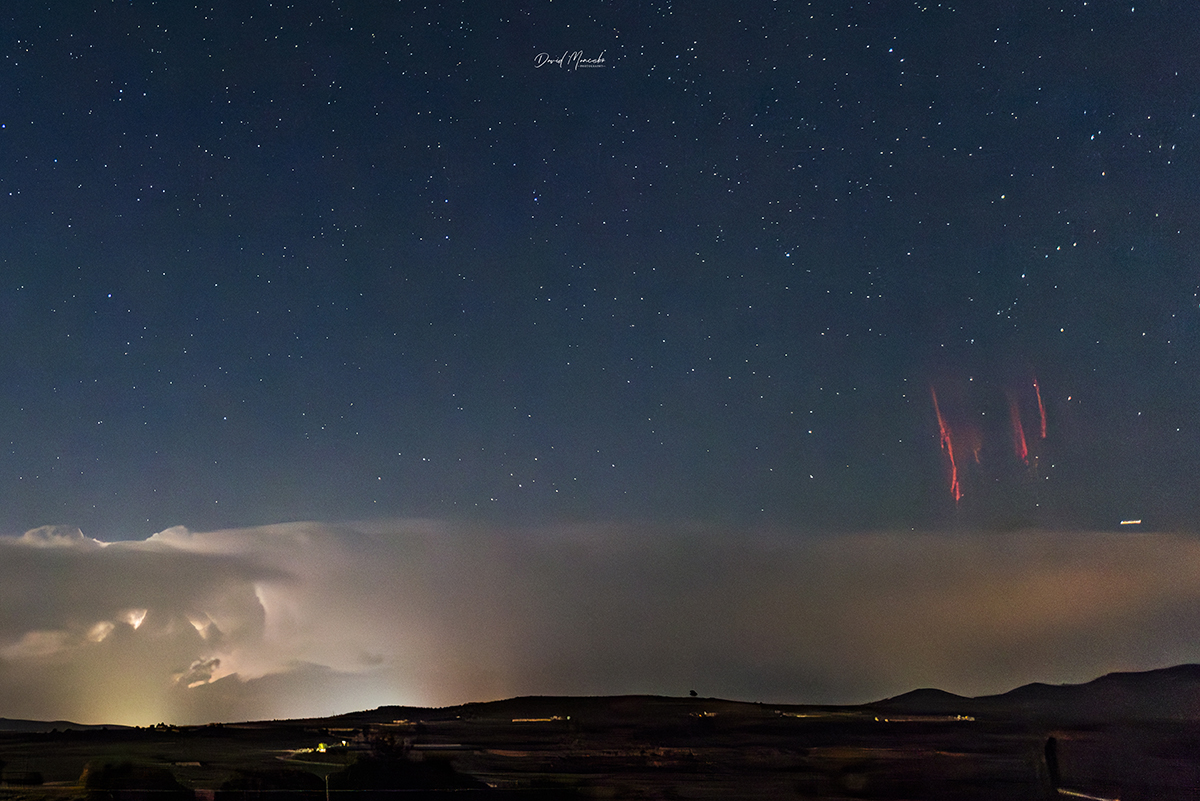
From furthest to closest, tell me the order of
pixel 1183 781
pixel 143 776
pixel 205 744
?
pixel 205 744 → pixel 143 776 → pixel 1183 781

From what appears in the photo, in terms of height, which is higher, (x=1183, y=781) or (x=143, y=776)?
(x=143, y=776)

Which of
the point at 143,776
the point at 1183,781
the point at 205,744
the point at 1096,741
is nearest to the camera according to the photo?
the point at 1183,781

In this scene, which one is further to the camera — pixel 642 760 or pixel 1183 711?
pixel 642 760

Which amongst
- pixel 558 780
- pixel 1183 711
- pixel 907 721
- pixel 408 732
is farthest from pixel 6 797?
pixel 1183 711

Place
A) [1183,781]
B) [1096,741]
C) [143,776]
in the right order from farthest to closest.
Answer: [1096,741] → [143,776] → [1183,781]

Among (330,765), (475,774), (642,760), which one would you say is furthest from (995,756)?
(330,765)

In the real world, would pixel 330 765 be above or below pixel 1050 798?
above

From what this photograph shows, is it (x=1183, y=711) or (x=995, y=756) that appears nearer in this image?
(x=1183, y=711)

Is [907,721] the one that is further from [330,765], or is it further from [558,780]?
[330,765]

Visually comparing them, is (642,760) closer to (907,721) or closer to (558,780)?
(558,780)
